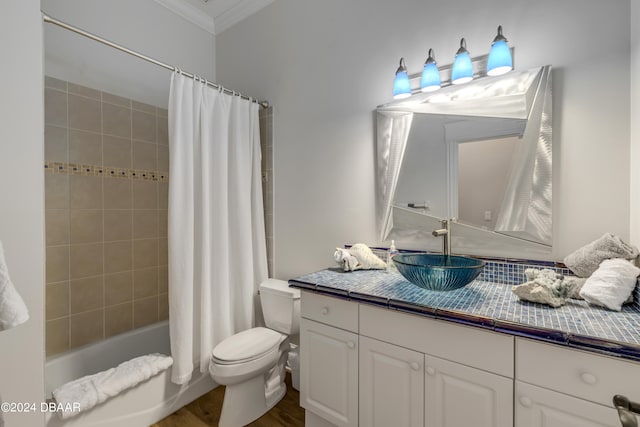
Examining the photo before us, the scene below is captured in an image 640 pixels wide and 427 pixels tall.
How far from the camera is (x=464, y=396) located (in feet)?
3.53

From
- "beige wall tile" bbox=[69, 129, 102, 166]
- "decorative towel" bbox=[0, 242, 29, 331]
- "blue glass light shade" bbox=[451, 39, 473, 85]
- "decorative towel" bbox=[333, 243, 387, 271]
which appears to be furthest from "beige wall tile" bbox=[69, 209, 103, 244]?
"blue glass light shade" bbox=[451, 39, 473, 85]

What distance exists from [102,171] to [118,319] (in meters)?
1.06

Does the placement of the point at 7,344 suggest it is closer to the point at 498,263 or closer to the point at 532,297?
the point at 532,297

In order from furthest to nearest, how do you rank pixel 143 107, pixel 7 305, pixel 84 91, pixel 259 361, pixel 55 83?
pixel 143 107, pixel 84 91, pixel 55 83, pixel 259 361, pixel 7 305

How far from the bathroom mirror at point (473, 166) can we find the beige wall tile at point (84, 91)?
1881 mm

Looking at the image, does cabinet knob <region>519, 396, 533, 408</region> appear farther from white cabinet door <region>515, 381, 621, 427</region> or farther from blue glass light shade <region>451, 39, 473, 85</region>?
blue glass light shade <region>451, 39, 473, 85</region>

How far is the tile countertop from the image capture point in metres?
0.86

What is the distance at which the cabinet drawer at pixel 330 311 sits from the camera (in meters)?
1.36

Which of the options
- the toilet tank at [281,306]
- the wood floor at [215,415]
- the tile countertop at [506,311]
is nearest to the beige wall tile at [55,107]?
the toilet tank at [281,306]

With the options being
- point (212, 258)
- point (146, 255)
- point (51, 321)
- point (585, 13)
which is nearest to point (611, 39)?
point (585, 13)

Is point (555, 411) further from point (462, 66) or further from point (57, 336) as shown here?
point (57, 336)

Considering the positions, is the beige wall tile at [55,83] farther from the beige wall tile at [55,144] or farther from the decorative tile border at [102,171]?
the decorative tile border at [102,171]

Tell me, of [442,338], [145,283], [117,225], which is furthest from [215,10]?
[442,338]

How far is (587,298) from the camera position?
108 cm
